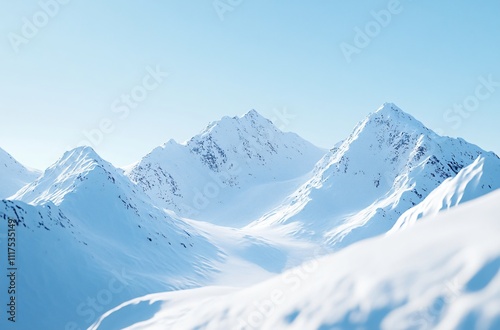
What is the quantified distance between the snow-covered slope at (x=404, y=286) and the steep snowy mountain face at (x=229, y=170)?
95.5 metres

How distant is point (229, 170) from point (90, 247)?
352 ft

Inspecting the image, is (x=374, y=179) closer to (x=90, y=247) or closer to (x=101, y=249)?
(x=101, y=249)

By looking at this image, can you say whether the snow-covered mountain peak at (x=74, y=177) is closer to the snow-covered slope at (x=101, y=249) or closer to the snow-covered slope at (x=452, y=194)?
the snow-covered slope at (x=101, y=249)

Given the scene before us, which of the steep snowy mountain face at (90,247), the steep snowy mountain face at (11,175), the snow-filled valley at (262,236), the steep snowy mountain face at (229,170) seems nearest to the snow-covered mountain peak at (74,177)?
the steep snowy mountain face at (90,247)

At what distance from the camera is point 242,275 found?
54.5 meters

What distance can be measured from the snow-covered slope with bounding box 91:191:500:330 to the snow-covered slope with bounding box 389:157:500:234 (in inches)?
707

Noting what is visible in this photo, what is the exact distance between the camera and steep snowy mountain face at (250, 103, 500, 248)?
274 feet

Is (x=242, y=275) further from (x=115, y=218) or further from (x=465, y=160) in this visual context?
(x=465, y=160)

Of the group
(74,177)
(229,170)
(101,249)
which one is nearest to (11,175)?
(229,170)

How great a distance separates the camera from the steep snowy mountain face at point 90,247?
34344 mm

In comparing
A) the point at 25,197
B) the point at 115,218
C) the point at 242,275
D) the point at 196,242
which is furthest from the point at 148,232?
the point at 25,197

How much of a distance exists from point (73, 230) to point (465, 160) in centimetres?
10129

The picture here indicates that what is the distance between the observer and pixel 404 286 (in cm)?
855

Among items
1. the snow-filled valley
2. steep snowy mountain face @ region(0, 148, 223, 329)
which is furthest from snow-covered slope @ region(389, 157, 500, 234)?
steep snowy mountain face @ region(0, 148, 223, 329)
